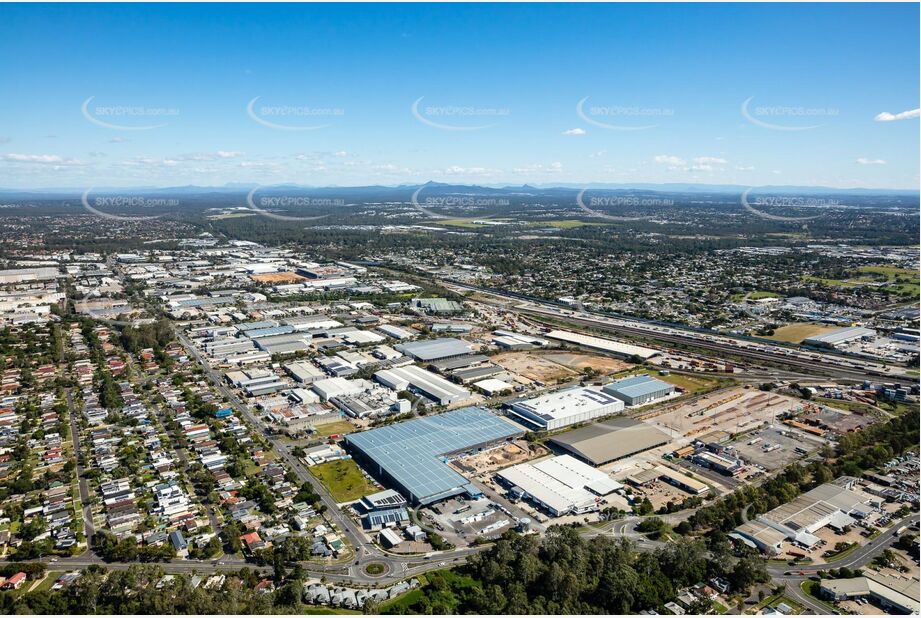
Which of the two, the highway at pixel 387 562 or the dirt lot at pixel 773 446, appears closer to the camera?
the highway at pixel 387 562

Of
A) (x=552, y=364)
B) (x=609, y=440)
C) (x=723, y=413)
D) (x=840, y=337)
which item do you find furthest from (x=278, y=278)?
(x=840, y=337)

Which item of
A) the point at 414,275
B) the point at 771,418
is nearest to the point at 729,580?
the point at 771,418

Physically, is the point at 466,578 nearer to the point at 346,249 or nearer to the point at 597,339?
the point at 597,339

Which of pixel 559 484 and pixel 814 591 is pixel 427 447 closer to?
pixel 559 484

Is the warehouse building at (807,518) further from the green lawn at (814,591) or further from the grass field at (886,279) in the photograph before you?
the grass field at (886,279)

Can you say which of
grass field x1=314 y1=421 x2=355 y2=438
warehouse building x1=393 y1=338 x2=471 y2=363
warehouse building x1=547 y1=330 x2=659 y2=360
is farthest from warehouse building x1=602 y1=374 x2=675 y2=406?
grass field x1=314 y1=421 x2=355 y2=438

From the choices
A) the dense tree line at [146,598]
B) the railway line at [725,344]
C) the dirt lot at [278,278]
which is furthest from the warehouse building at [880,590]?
the dirt lot at [278,278]
